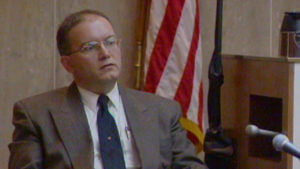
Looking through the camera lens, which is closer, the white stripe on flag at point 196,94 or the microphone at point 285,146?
the microphone at point 285,146

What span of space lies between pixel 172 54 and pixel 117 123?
1.03 metres

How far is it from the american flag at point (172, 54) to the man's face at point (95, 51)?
3.19ft

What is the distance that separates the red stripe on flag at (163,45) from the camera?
11.6ft

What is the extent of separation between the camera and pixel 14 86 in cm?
335

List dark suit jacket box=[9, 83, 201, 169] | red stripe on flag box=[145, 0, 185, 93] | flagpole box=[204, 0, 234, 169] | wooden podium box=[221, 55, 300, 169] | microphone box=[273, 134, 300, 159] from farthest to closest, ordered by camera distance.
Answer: red stripe on flag box=[145, 0, 185, 93] → flagpole box=[204, 0, 234, 169] → wooden podium box=[221, 55, 300, 169] → dark suit jacket box=[9, 83, 201, 169] → microphone box=[273, 134, 300, 159]

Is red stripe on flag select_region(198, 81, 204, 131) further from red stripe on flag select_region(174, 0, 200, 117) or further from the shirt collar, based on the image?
the shirt collar

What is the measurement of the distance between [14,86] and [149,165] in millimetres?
1122

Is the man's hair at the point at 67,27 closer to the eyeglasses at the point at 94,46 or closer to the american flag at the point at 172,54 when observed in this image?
the eyeglasses at the point at 94,46

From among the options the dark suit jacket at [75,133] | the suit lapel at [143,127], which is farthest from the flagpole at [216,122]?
the suit lapel at [143,127]

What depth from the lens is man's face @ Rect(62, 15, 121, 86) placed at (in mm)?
2543

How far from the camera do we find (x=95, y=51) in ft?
8.39

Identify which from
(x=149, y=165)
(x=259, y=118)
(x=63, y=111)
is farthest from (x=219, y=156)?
(x=63, y=111)

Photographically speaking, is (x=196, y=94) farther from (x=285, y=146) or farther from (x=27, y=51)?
(x=285, y=146)

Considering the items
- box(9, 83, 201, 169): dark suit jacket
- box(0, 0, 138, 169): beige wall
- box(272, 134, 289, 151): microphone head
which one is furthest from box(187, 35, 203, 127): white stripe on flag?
box(272, 134, 289, 151): microphone head
